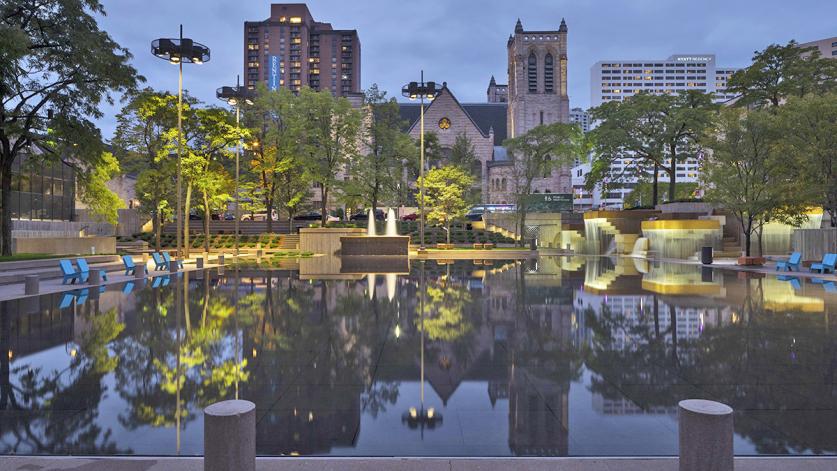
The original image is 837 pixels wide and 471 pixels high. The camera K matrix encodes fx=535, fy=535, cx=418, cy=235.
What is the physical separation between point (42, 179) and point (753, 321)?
5133 centimetres

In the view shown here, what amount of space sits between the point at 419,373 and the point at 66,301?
44.4ft

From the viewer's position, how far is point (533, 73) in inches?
3959

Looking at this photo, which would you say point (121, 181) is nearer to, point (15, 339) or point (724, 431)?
point (15, 339)

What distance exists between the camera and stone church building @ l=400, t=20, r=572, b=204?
91.0 metres

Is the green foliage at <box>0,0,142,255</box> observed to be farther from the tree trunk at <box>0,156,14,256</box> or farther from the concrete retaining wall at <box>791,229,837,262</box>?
the concrete retaining wall at <box>791,229,837,262</box>

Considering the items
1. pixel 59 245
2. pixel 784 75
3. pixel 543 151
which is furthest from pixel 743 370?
pixel 784 75

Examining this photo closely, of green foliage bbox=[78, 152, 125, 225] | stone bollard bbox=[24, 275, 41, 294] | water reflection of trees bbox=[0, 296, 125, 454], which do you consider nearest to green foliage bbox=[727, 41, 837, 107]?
stone bollard bbox=[24, 275, 41, 294]

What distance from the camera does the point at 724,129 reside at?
31844 millimetres

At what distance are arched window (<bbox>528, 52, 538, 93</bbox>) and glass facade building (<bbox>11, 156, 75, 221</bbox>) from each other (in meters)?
76.8

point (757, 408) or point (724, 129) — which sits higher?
point (724, 129)

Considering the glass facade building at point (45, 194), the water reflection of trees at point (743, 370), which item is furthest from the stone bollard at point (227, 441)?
the glass facade building at point (45, 194)

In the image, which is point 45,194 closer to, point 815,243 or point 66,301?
point 66,301

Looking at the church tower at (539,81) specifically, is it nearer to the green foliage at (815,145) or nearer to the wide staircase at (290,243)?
the wide staircase at (290,243)

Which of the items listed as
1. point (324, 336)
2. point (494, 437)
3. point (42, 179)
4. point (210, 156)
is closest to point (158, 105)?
point (210, 156)
